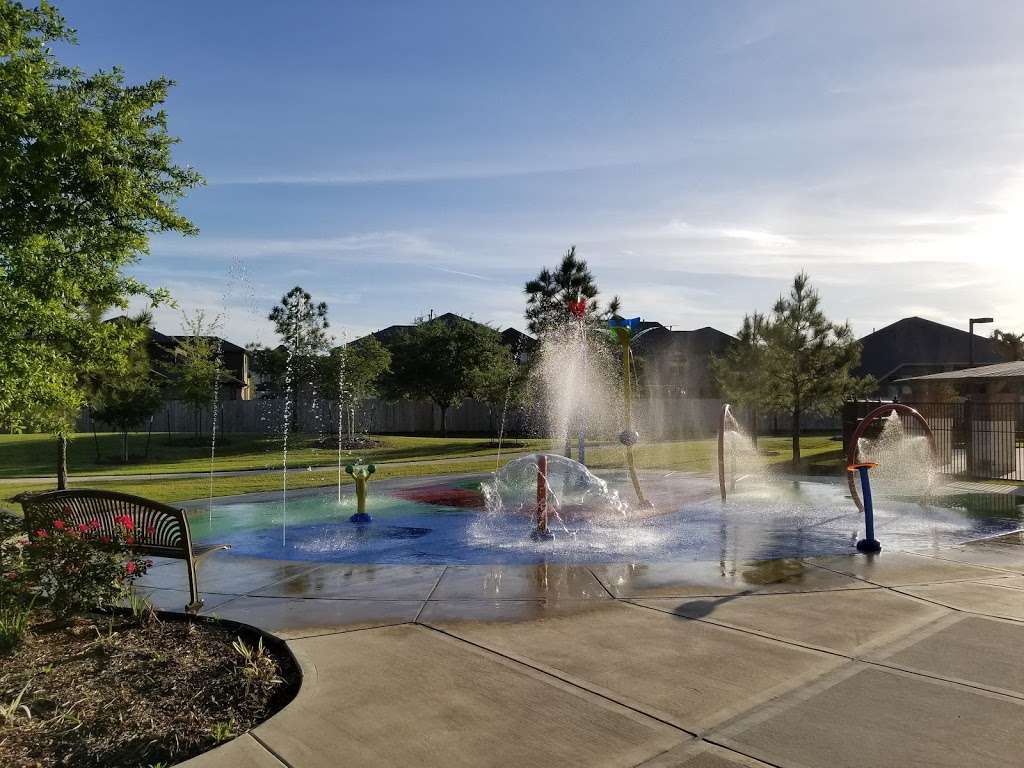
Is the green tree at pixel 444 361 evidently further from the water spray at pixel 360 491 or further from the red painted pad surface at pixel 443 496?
the water spray at pixel 360 491

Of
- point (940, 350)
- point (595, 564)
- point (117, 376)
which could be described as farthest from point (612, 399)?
point (940, 350)

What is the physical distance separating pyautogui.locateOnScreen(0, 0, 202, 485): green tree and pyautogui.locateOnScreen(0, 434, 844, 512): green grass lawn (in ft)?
20.4

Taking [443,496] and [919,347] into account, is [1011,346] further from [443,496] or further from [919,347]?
[443,496]

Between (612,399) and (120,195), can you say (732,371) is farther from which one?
(120,195)

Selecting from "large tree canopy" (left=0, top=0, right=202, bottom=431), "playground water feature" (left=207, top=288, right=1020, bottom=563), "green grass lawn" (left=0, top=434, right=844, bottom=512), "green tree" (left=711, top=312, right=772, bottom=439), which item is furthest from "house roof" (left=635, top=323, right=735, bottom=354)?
"large tree canopy" (left=0, top=0, right=202, bottom=431)

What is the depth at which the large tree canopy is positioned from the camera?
25.4 ft

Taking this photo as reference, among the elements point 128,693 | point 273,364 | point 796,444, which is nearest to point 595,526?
point 128,693

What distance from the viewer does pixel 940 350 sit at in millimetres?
60906

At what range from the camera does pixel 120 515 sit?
20.7ft

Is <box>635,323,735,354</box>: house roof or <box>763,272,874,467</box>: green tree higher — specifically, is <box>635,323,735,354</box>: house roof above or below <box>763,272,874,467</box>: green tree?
above

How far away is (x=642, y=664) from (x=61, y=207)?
7.77m

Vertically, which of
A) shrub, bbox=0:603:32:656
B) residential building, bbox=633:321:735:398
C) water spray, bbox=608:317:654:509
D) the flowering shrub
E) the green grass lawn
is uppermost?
residential building, bbox=633:321:735:398

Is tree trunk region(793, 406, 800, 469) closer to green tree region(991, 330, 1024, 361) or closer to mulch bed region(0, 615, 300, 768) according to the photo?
mulch bed region(0, 615, 300, 768)

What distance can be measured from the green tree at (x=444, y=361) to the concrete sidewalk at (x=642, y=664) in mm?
34610
